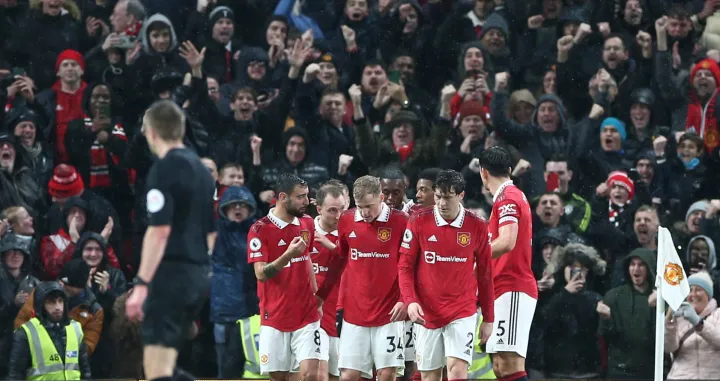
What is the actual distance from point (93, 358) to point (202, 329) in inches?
44.4

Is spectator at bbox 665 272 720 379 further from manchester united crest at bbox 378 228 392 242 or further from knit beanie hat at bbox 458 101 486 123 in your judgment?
manchester united crest at bbox 378 228 392 242

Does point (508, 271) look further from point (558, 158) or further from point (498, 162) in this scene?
point (558, 158)

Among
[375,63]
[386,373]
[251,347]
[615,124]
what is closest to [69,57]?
[375,63]

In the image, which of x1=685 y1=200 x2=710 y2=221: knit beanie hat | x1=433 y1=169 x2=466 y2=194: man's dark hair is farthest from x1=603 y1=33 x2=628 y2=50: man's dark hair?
x1=433 y1=169 x2=466 y2=194: man's dark hair

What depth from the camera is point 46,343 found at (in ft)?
42.0

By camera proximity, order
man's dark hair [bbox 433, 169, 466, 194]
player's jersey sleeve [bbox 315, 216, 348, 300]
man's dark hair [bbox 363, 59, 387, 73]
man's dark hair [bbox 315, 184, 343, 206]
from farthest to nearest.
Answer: man's dark hair [bbox 363, 59, 387, 73]
man's dark hair [bbox 315, 184, 343, 206]
player's jersey sleeve [bbox 315, 216, 348, 300]
man's dark hair [bbox 433, 169, 466, 194]

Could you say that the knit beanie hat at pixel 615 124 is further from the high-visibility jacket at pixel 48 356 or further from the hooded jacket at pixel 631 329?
the high-visibility jacket at pixel 48 356

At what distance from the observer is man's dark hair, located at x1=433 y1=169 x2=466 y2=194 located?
9.67 metres

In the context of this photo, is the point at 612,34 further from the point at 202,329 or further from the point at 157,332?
the point at 157,332

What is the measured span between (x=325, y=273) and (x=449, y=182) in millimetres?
1913

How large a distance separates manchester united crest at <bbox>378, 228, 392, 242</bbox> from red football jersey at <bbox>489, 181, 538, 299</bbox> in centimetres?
84

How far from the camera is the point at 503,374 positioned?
10.1 metres

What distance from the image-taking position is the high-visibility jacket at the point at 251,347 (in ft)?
43.5

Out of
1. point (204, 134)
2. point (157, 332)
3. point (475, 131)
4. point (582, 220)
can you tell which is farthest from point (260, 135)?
point (157, 332)
